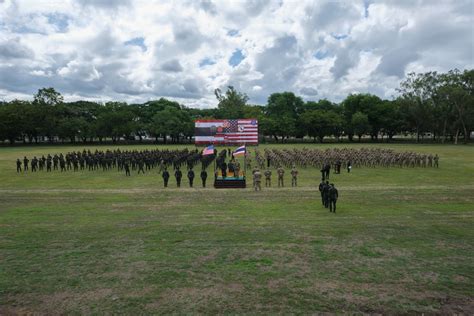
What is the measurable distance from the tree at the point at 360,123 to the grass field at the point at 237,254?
207ft

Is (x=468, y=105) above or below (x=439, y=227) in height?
above

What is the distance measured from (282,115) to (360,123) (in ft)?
64.8

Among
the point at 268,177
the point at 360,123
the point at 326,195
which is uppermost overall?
the point at 360,123

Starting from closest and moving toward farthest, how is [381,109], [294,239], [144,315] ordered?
[144,315] → [294,239] → [381,109]

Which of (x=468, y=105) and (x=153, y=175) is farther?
(x=468, y=105)

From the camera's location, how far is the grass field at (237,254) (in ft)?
20.1

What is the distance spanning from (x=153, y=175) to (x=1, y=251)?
15.3 metres

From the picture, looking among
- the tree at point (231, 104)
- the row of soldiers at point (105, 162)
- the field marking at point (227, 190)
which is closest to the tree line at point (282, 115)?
the tree at point (231, 104)

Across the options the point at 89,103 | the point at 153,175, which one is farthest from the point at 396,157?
the point at 89,103

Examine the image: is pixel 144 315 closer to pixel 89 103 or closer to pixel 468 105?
pixel 468 105

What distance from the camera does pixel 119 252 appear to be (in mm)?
8516

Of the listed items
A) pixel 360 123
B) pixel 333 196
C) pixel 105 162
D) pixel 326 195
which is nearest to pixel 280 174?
pixel 326 195

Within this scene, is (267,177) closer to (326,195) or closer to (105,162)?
(326,195)

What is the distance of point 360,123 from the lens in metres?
75.4
